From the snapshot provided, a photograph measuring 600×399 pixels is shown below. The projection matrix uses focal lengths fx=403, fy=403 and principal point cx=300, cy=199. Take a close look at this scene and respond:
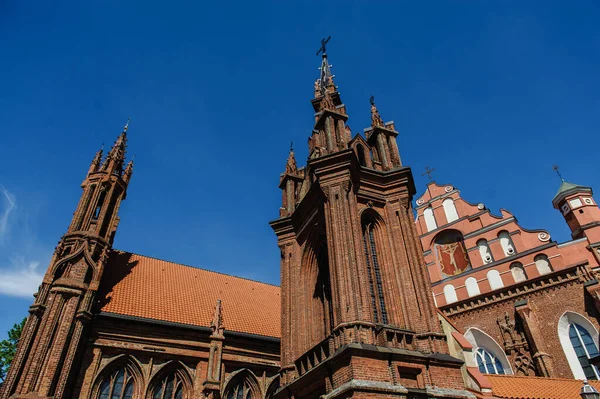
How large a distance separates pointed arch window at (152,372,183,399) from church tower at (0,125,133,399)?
3152 mm

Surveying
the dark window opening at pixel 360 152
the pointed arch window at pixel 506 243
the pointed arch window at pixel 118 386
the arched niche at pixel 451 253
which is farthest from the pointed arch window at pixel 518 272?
the pointed arch window at pixel 118 386

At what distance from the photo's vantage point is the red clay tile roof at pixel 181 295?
17.5 metres

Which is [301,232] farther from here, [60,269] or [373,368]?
[60,269]

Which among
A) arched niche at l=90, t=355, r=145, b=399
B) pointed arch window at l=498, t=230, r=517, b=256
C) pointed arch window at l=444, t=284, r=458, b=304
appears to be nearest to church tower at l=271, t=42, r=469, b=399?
arched niche at l=90, t=355, r=145, b=399

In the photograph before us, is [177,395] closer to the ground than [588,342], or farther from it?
closer to the ground

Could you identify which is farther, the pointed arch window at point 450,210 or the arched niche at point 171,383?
the pointed arch window at point 450,210

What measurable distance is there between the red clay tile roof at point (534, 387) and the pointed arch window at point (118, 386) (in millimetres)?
13206

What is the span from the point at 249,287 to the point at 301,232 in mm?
9012

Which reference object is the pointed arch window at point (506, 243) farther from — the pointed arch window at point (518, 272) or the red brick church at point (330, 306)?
the pointed arch window at point (518, 272)

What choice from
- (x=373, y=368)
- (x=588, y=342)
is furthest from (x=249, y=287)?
(x=588, y=342)

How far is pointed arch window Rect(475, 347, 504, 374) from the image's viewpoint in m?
20.0

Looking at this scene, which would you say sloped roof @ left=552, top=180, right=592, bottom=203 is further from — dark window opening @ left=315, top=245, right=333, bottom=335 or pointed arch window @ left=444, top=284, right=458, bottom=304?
dark window opening @ left=315, top=245, right=333, bottom=335

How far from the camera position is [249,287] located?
2380cm

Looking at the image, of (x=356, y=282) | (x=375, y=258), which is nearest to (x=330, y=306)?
(x=375, y=258)
